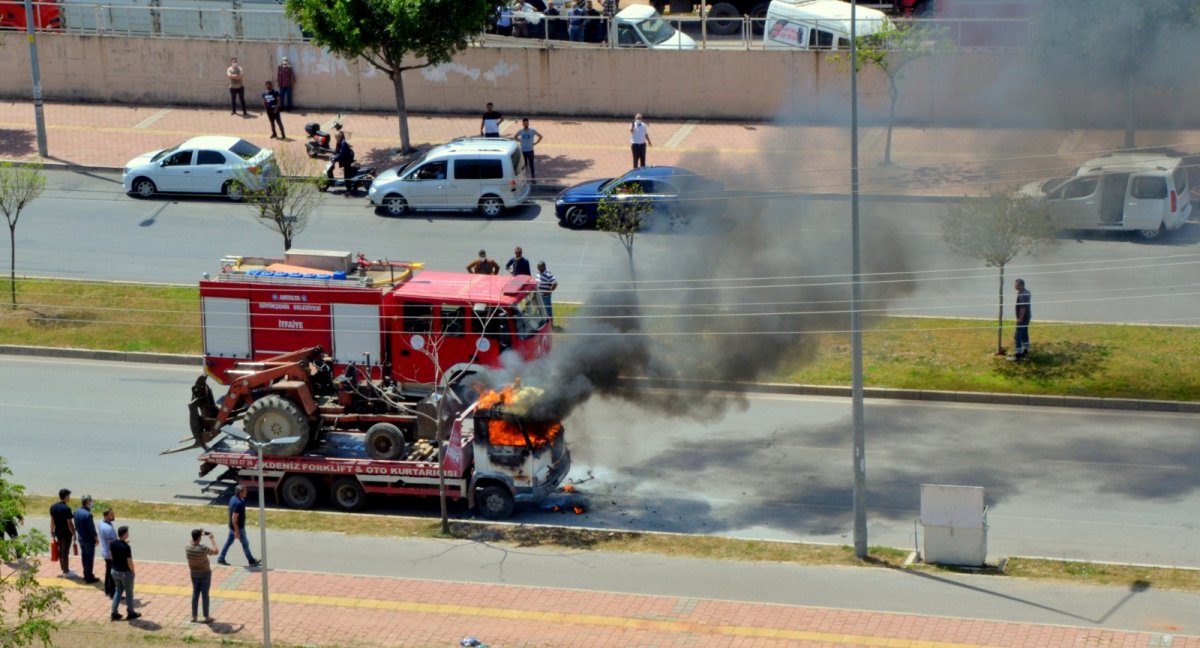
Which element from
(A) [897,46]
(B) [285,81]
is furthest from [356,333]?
(B) [285,81]

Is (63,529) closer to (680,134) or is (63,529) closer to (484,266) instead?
(484,266)

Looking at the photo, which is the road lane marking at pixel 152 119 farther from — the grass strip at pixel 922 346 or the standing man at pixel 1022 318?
the standing man at pixel 1022 318

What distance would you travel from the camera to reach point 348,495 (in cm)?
2450

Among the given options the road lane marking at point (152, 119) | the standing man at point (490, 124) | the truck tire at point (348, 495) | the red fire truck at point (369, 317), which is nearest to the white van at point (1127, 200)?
the red fire truck at point (369, 317)

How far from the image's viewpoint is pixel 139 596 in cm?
2128

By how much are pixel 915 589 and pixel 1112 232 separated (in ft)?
50.2

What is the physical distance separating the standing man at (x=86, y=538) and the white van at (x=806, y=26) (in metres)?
24.6

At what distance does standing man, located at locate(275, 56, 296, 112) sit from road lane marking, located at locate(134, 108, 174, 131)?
3073 millimetres

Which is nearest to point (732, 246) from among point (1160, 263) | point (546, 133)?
point (1160, 263)

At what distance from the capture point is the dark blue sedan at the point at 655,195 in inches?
1168

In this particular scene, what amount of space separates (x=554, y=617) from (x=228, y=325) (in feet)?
31.2

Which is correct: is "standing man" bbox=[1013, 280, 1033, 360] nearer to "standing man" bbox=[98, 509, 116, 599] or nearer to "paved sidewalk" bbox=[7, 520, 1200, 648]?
"paved sidewalk" bbox=[7, 520, 1200, 648]

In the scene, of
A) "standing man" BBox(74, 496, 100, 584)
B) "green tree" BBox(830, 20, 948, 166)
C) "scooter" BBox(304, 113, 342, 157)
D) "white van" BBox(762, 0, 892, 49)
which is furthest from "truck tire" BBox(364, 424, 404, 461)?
"white van" BBox(762, 0, 892, 49)

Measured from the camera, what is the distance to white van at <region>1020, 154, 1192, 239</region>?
32.0m
